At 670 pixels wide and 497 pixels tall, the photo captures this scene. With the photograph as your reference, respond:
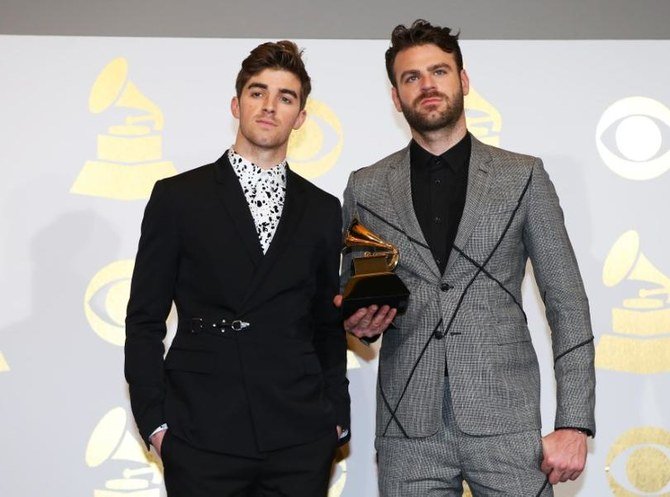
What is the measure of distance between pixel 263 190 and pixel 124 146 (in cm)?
103

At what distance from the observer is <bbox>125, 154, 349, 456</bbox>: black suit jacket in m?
2.23

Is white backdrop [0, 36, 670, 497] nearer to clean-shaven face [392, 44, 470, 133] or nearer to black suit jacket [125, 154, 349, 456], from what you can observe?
clean-shaven face [392, 44, 470, 133]

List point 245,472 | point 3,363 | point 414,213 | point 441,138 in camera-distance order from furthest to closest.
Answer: point 3,363 → point 441,138 → point 414,213 → point 245,472

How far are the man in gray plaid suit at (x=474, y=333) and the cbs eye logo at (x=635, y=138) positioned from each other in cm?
97

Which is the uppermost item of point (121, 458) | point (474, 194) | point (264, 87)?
point (264, 87)

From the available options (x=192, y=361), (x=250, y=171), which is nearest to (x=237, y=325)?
(x=192, y=361)

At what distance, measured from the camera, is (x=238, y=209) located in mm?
2355

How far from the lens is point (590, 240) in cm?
329

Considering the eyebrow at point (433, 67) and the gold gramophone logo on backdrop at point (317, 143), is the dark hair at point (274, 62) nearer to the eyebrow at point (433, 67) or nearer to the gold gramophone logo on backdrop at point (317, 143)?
the eyebrow at point (433, 67)

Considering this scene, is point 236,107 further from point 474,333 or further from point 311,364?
point 474,333

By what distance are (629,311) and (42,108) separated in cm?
221

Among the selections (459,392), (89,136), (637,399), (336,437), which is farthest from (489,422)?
(89,136)

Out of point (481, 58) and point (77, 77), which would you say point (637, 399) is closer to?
point (481, 58)

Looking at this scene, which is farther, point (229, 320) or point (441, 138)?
point (441, 138)
